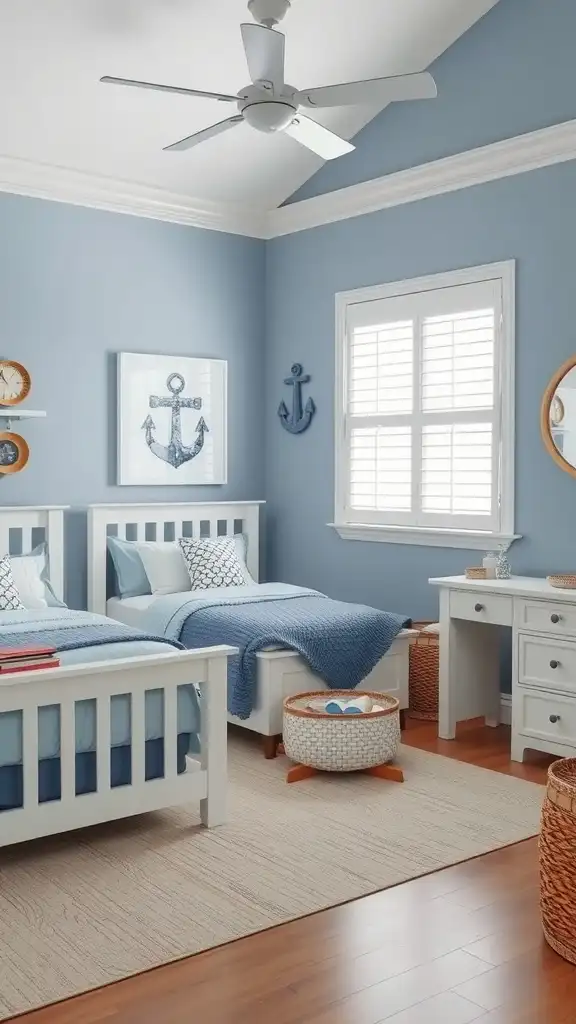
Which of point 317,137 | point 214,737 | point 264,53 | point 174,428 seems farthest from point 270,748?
point 264,53

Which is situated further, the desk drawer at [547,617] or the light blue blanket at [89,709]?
the desk drawer at [547,617]

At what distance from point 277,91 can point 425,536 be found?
95.7 inches

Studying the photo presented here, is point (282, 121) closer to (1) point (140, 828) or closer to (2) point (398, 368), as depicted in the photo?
(2) point (398, 368)

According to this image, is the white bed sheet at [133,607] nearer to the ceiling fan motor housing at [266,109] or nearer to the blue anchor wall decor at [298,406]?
the blue anchor wall decor at [298,406]

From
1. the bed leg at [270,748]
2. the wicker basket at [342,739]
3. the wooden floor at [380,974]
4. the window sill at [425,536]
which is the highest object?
the window sill at [425,536]

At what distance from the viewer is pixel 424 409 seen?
17.5 feet

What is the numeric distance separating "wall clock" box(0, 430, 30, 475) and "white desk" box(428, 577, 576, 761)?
7.31 feet

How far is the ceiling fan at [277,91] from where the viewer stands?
352cm

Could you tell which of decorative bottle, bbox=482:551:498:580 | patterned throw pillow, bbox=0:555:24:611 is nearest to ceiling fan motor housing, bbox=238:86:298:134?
decorative bottle, bbox=482:551:498:580

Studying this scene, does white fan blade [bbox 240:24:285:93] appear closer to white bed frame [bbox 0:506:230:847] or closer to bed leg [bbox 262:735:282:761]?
white bed frame [bbox 0:506:230:847]

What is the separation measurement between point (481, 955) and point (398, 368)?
347 centimetres

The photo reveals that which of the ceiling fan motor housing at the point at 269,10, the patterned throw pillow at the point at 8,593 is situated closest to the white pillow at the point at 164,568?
the patterned throw pillow at the point at 8,593

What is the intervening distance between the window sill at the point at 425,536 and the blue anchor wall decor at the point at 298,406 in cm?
64

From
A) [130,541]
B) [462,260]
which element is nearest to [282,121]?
[462,260]
